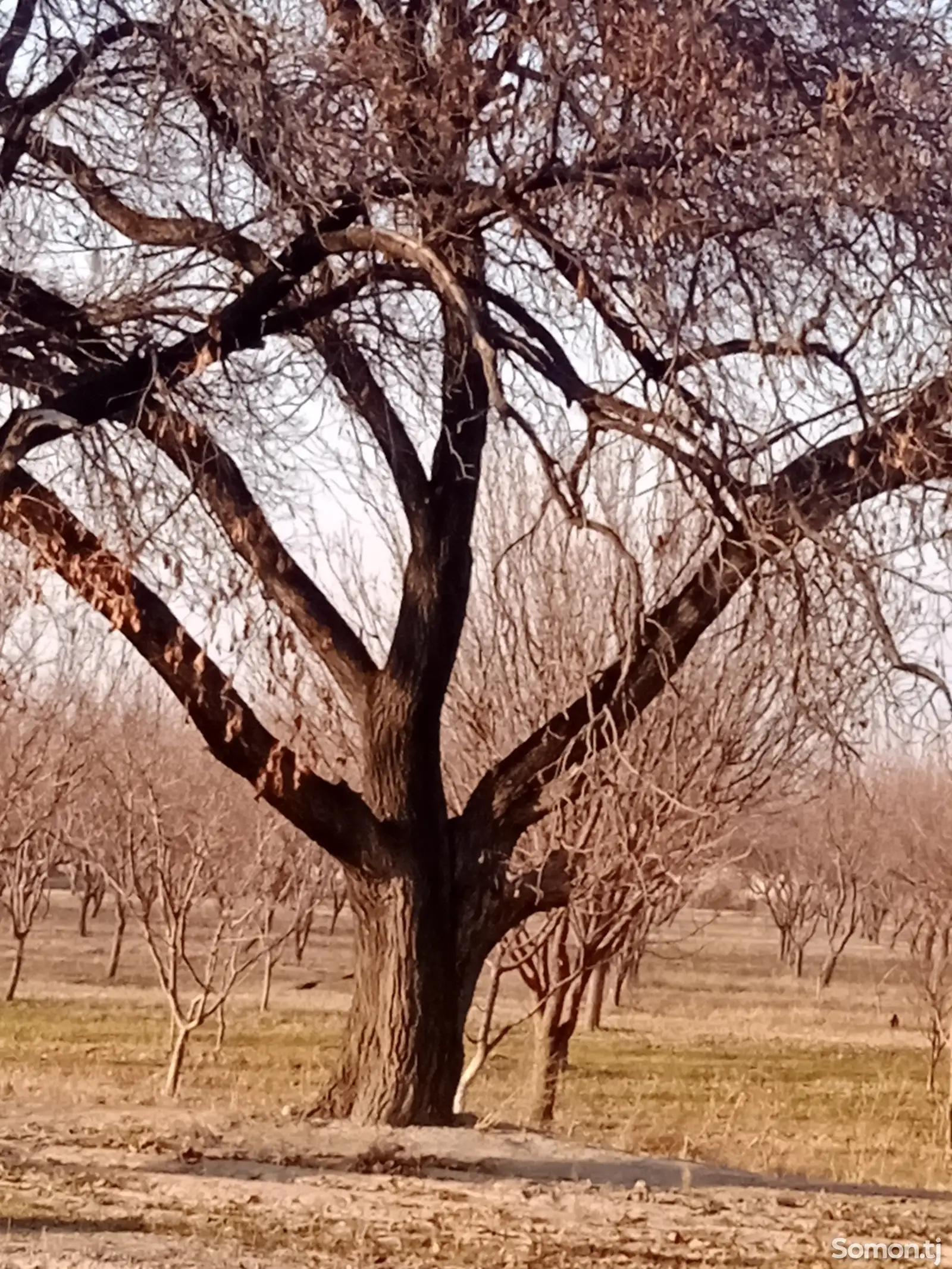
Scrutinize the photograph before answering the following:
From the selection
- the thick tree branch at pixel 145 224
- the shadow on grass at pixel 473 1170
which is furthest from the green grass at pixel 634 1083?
the thick tree branch at pixel 145 224

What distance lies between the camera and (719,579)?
739 cm

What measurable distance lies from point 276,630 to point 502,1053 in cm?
1948

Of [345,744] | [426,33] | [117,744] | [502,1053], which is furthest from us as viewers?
[502,1053]

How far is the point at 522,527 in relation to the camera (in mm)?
13930

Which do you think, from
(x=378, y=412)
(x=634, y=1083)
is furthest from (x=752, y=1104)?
(x=378, y=412)

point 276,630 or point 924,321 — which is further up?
point 924,321

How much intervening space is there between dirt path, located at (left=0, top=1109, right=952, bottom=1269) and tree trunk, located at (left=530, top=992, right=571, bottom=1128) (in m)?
6.99

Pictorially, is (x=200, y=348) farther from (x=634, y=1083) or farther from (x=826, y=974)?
(x=826, y=974)

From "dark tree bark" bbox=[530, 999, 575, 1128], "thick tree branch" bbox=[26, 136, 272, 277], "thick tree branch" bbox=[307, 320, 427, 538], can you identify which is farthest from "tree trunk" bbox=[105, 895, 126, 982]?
"thick tree branch" bbox=[26, 136, 272, 277]

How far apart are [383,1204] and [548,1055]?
9703 mm

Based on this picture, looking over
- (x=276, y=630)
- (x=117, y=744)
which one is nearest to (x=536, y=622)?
(x=276, y=630)

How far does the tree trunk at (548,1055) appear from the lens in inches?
617

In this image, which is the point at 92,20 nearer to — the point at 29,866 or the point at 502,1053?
the point at 502,1053

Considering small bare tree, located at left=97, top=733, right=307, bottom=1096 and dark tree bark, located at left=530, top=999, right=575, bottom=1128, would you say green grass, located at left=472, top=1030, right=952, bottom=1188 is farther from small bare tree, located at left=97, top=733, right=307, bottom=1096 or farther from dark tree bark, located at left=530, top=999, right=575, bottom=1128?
small bare tree, located at left=97, top=733, right=307, bottom=1096
